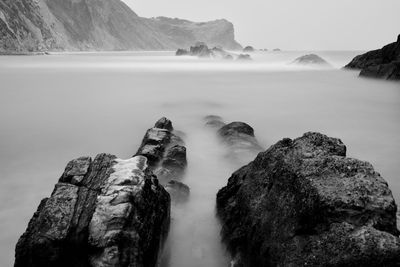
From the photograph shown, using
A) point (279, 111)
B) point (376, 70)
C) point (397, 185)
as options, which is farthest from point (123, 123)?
point (376, 70)

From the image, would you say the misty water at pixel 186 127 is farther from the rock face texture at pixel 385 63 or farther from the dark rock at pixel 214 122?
the rock face texture at pixel 385 63

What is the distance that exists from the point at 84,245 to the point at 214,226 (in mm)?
2414

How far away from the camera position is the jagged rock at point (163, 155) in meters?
6.88

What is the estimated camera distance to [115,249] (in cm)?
323

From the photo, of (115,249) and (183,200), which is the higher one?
(115,249)

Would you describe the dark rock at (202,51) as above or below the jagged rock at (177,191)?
below

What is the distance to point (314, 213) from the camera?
10.5ft

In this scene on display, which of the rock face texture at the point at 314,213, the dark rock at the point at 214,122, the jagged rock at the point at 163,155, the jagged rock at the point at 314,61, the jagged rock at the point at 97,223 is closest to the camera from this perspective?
the rock face texture at the point at 314,213

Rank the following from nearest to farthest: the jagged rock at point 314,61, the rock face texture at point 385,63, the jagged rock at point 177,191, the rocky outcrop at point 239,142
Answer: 1. the jagged rock at point 177,191
2. the rocky outcrop at point 239,142
3. the rock face texture at point 385,63
4. the jagged rock at point 314,61

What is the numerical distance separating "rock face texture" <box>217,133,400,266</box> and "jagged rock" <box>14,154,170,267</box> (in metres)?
1.20

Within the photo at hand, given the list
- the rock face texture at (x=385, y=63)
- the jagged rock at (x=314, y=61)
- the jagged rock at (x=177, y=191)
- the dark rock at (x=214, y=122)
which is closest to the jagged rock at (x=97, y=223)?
the jagged rock at (x=177, y=191)

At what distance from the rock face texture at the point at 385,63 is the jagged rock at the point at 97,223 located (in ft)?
73.1

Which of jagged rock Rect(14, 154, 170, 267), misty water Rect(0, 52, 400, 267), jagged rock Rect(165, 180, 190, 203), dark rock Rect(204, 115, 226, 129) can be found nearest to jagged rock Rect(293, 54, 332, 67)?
misty water Rect(0, 52, 400, 267)

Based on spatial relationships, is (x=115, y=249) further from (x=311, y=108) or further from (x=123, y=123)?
(x=311, y=108)
